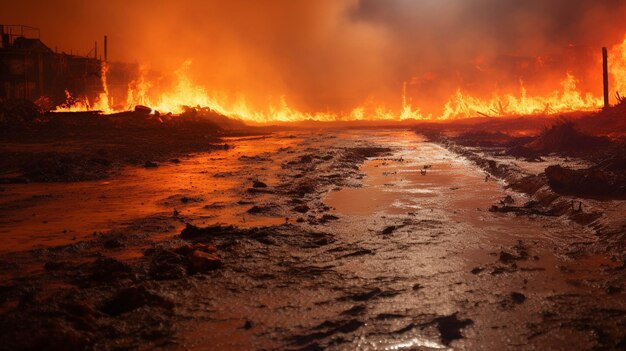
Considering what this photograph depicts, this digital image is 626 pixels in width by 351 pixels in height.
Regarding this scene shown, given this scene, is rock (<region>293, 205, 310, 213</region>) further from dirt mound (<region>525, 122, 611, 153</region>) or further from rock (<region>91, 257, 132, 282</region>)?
dirt mound (<region>525, 122, 611, 153</region>)

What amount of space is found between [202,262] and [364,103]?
58.0 metres

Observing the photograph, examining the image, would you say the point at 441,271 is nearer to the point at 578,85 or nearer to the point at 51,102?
the point at 51,102

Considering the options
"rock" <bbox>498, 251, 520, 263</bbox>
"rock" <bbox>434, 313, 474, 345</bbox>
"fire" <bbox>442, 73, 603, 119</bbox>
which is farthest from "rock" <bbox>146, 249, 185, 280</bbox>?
"fire" <bbox>442, 73, 603, 119</bbox>

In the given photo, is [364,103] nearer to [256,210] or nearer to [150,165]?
[150,165]

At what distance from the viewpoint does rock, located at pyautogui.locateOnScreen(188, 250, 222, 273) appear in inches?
215

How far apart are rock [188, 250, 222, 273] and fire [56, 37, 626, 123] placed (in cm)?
3703

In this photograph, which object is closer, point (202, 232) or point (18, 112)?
point (202, 232)

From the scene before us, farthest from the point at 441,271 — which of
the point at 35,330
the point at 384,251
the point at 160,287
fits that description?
the point at 35,330

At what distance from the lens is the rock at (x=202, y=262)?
5.46 meters

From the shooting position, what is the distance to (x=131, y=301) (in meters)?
4.43

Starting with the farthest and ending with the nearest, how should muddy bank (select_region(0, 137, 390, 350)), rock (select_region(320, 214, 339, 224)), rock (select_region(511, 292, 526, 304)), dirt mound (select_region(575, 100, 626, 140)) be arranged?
dirt mound (select_region(575, 100, 626, 140)) < rock (select_region(320, 214, 339, 224)) < rock (select_region(511, 292, 526, 304)) < muddy bank (select_region(0, 137, 390, 350))

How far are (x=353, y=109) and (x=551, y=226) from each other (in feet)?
176

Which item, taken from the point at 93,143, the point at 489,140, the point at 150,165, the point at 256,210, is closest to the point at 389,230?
the point at 256,210

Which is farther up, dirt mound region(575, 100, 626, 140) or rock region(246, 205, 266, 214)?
dirt mound region(575, 100, 626, 140)
